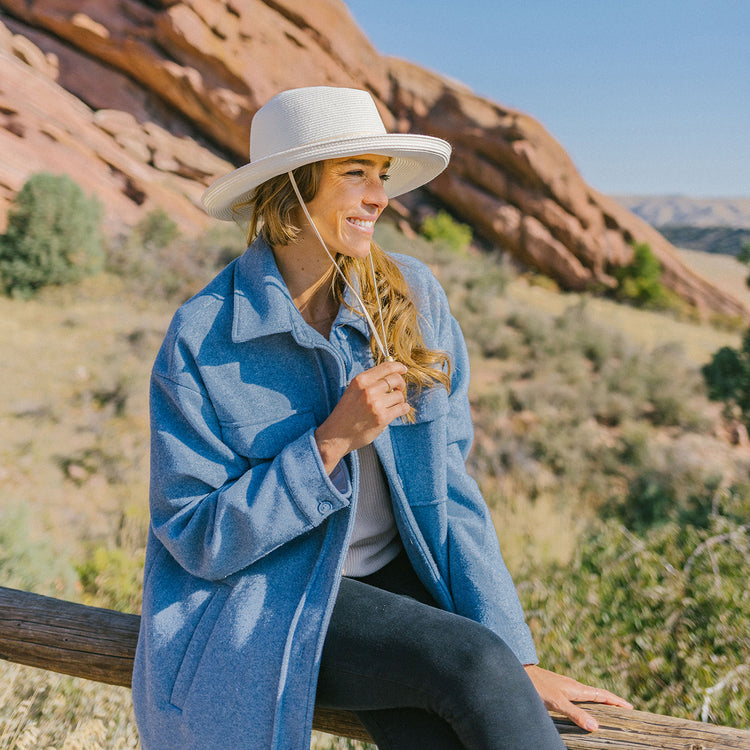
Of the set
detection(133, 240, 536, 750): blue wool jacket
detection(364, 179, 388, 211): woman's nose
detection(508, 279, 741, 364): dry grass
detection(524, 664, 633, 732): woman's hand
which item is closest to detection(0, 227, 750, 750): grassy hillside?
detection(133, 240, 536, 750): blue wool jacket

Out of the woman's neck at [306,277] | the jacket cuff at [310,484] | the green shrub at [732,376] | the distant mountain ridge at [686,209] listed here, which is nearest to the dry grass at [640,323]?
the green shrub at [732,376]

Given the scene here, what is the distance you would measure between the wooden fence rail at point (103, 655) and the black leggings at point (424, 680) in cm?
28

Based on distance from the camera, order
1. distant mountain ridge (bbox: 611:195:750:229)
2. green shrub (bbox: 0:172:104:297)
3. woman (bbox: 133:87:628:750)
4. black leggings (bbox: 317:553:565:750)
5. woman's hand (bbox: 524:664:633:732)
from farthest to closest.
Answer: distant mountain ridge (bbox: 611:195:750:229) → green shrub (bbox: 0:172:104:297) → woman's hand (bbox: 524:664:633:732) → woman (bbox: 133:87:628:750) → black leggings (bbox: 317:553:565:750)

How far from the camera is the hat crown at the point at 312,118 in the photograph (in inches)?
63.6

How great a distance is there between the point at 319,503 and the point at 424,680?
421 mm

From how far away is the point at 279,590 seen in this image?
147 centimetres

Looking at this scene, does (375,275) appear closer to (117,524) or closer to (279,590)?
(279,590)

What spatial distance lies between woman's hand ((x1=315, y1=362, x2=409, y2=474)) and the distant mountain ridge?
100503 mm

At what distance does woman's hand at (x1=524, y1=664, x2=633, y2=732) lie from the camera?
1491 mm

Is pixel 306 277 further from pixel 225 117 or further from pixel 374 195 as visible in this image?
pixel 225 117

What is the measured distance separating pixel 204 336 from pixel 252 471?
33 cm

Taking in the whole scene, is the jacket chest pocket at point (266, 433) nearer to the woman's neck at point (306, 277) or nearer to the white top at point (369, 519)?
the white top at point (369, 519)

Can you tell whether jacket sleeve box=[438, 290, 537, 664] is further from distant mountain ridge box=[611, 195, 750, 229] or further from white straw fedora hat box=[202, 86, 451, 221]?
distant mountain ridge box=[611, 195, 750, 229]

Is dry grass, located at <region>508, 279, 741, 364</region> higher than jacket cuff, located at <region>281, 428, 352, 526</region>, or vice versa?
jacket cuff, located at <region>281, 428, 352, 526</region>
